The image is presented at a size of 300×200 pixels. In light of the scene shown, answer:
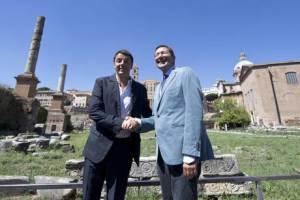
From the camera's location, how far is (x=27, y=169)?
21.4ft

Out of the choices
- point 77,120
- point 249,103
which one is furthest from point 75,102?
point 249,103

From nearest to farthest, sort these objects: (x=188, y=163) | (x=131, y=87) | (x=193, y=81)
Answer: (x=188, y=163) < (x=193, y=81) < (x=131, y=87)

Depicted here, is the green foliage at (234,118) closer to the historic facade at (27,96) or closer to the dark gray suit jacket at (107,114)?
the historic facade at (27,96)

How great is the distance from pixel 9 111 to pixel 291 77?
1786 inches

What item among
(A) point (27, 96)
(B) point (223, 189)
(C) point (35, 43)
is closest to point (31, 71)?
(A) point (27, 96)

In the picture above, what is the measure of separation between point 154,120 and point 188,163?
63 centimetres

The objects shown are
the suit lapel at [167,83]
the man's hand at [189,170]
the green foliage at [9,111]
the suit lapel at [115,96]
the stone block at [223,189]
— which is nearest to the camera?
the man's hand at [189,170]

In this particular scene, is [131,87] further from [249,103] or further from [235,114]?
[249,103]

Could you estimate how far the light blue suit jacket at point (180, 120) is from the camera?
196 cm

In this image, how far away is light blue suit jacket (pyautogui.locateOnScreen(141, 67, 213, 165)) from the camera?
1956 millimetres

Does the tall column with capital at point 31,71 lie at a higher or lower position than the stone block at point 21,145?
higher

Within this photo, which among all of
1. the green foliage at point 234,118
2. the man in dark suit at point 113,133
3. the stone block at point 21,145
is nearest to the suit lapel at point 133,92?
the man in dark suit at point 113,133

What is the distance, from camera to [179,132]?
6.72 feet

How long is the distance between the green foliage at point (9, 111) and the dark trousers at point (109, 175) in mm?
19508
